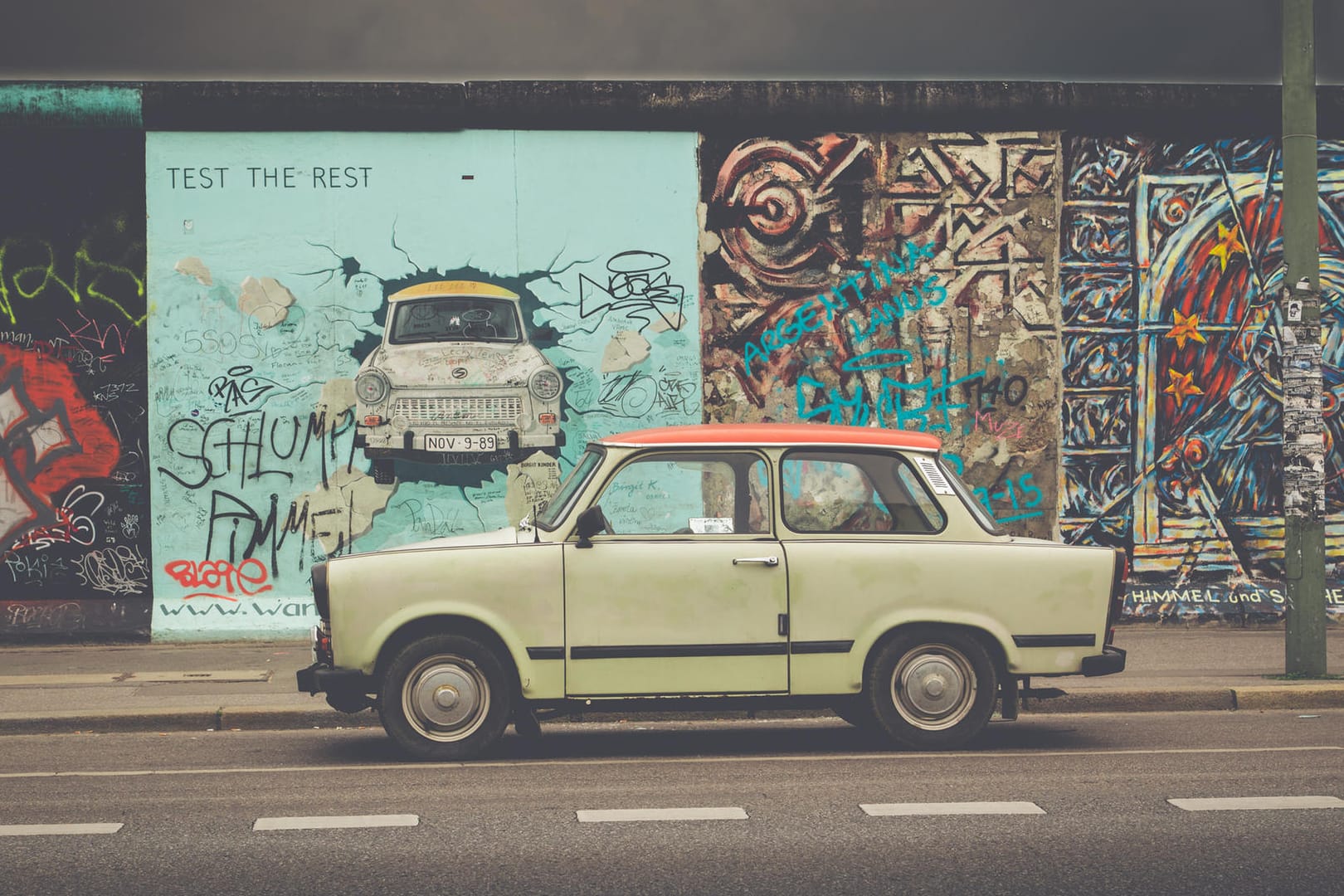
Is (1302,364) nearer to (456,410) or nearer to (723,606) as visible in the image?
(723,606)

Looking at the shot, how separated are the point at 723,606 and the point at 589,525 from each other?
2.74 ft

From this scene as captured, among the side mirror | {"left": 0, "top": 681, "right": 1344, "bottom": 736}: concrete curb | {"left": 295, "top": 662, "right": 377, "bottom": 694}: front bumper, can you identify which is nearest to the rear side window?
the side mirror

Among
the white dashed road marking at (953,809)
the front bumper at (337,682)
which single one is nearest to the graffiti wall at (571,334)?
the front bumper at (337,682)

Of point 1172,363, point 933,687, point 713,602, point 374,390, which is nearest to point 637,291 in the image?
point 374,390

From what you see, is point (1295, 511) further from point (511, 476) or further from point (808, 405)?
point (511, 476)

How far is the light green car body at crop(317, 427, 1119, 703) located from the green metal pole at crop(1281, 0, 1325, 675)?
10.2 feet

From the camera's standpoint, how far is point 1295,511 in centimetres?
1048

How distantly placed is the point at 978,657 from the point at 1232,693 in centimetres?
278

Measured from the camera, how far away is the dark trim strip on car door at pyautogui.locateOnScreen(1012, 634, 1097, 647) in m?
8.02

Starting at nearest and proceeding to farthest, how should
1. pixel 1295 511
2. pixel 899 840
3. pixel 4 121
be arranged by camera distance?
pixel 899 840, pixel 1295 511, pixel 4 121

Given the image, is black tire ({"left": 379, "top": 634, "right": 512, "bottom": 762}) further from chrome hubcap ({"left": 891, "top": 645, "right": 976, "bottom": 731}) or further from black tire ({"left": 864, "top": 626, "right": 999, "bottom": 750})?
chrome hubcap ({"left": 891, "top": 645, "right": 976, "bottom": 731})

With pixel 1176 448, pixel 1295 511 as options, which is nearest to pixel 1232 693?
pixel 1295 511

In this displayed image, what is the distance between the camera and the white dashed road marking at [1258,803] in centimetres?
661

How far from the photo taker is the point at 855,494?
323 inches
